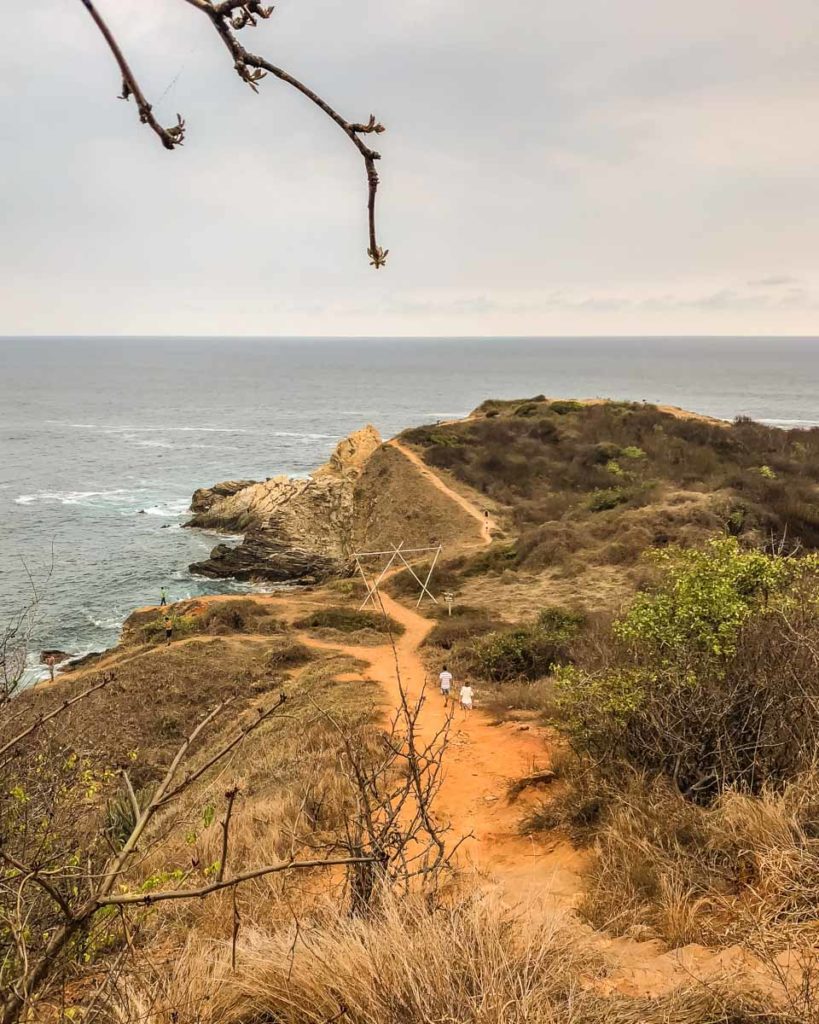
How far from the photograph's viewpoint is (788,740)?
6.26 metres

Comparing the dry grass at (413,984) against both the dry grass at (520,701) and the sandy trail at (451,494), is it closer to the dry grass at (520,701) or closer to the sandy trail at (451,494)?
the dry grass at (520,701)

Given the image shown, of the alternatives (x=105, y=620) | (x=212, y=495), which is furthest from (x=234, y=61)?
(x=212, y=495)

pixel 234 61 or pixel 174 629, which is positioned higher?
pixel 234 61

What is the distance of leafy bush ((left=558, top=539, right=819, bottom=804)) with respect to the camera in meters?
6.41

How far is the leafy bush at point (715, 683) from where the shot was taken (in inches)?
252

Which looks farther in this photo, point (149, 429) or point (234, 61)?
point (149, 429)

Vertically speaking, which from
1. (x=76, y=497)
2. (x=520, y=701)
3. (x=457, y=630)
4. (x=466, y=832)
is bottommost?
(x=76, y=497)

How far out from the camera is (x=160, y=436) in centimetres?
8900

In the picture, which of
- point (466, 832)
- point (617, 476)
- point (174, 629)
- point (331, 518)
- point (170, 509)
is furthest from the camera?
point (170, 509)

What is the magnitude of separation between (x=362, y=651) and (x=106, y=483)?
1893 inches

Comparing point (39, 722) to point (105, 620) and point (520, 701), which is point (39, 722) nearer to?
point (520, 701)

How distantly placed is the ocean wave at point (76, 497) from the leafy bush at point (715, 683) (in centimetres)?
5385

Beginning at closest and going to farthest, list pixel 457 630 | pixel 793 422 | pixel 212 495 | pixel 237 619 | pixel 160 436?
pixel 457 630 < pixel 237 619 < pixel 212 495 < pixel 160 436 < pixel 793 422

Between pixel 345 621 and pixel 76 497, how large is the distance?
39.9 meters
